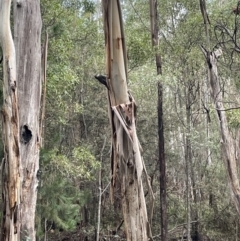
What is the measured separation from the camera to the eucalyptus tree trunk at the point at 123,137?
74.1 inches

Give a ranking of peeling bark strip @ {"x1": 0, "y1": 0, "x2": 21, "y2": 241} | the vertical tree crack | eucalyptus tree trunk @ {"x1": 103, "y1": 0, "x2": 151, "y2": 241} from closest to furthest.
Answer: eucalyptus tree trunk @ {"x1": 103, "y1": 0, "x2": 151, "y2": 241} < peeling bark strip @ {"x1": 0, "y1": 0, "x2": 21, "y2": 241} < the vertical tree crack

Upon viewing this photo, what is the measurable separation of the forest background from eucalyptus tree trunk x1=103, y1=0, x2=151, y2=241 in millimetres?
3973

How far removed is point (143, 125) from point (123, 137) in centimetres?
742

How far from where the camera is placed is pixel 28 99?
368 cm

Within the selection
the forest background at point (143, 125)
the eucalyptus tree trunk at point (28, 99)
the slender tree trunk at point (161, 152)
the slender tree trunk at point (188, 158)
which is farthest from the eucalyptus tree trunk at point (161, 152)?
the eucalyptus tree trunk at point (28, 99)

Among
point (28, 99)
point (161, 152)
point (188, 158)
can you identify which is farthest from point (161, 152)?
point (28, 99)

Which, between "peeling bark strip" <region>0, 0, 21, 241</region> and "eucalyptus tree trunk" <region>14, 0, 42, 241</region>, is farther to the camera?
"eucalyptus tree trunk" <region>14, 0, 42, 241</region>

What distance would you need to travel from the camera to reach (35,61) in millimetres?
3779

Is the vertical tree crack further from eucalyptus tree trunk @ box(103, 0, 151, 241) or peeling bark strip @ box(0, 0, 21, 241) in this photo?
eucalyptus tree trunk @ box(103, 0, 151, 241)

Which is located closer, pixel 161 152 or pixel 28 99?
pixel 28 99

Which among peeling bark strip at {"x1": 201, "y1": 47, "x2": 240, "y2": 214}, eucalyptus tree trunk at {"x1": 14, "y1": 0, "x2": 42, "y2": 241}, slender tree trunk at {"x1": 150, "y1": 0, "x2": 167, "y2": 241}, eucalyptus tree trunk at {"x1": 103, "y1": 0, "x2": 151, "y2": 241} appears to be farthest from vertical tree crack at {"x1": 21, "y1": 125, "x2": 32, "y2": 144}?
slender tree trunk at {"x1": 150, "y1": 0, "x2": 167, "y2": 241}

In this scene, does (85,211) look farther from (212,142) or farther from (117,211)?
(212,142)

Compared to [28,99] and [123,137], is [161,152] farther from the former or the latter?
[123,137]

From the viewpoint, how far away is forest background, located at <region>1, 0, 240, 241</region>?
22.4 feet
